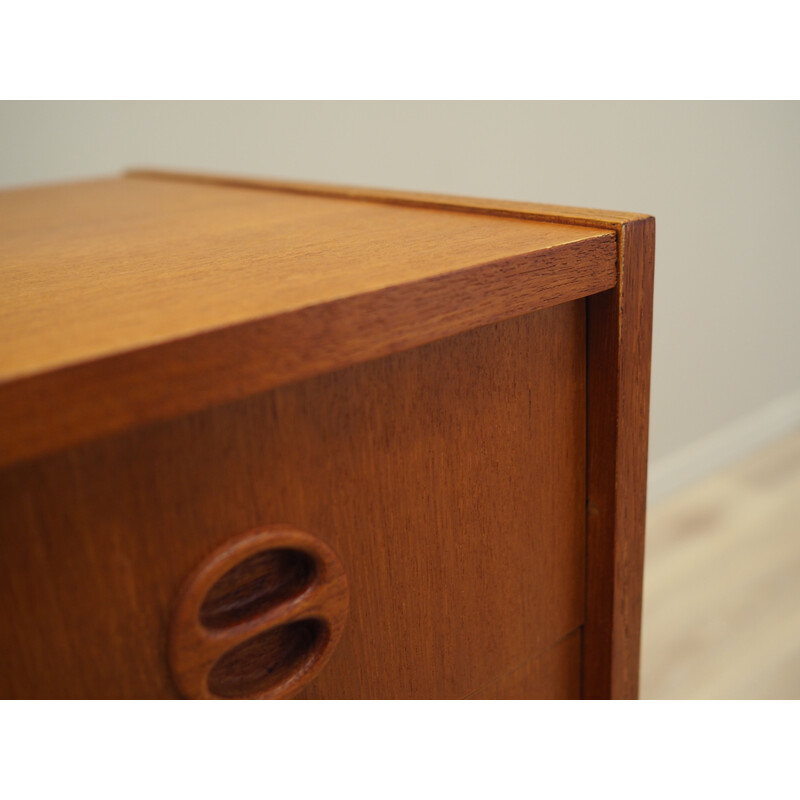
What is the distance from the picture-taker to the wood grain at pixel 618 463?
40 cm

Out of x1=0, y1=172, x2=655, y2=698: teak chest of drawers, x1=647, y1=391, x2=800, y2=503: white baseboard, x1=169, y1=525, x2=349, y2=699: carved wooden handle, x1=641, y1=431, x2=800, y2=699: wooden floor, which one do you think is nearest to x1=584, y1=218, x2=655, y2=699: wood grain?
x1=0, y1=172, x2=655, y2=698: teak chest of drawers

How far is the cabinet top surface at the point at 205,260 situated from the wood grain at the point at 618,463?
0.08 ft

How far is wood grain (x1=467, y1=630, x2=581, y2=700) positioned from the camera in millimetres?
455

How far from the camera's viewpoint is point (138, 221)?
0.55 m

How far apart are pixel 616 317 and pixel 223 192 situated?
41 cm

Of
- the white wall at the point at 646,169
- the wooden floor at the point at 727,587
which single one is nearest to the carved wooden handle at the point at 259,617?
the white wall at the point at 646,169

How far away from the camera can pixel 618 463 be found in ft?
1.39

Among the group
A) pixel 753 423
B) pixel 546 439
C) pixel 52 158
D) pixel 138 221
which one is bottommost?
pixel 546 439

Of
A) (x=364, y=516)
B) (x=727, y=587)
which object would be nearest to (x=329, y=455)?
(x=364, y=516)

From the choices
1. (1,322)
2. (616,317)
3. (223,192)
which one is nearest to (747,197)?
(223,192)

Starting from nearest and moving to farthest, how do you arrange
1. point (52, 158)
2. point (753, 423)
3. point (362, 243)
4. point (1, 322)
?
1. point (1, 322)
2. point (362, 243)
3. point (52, 158)
4. point (753, 423)

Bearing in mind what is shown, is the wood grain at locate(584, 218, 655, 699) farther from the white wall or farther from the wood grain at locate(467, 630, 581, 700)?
the white wall

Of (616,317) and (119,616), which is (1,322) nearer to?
(119,616)

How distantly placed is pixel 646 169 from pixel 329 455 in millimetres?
1195
